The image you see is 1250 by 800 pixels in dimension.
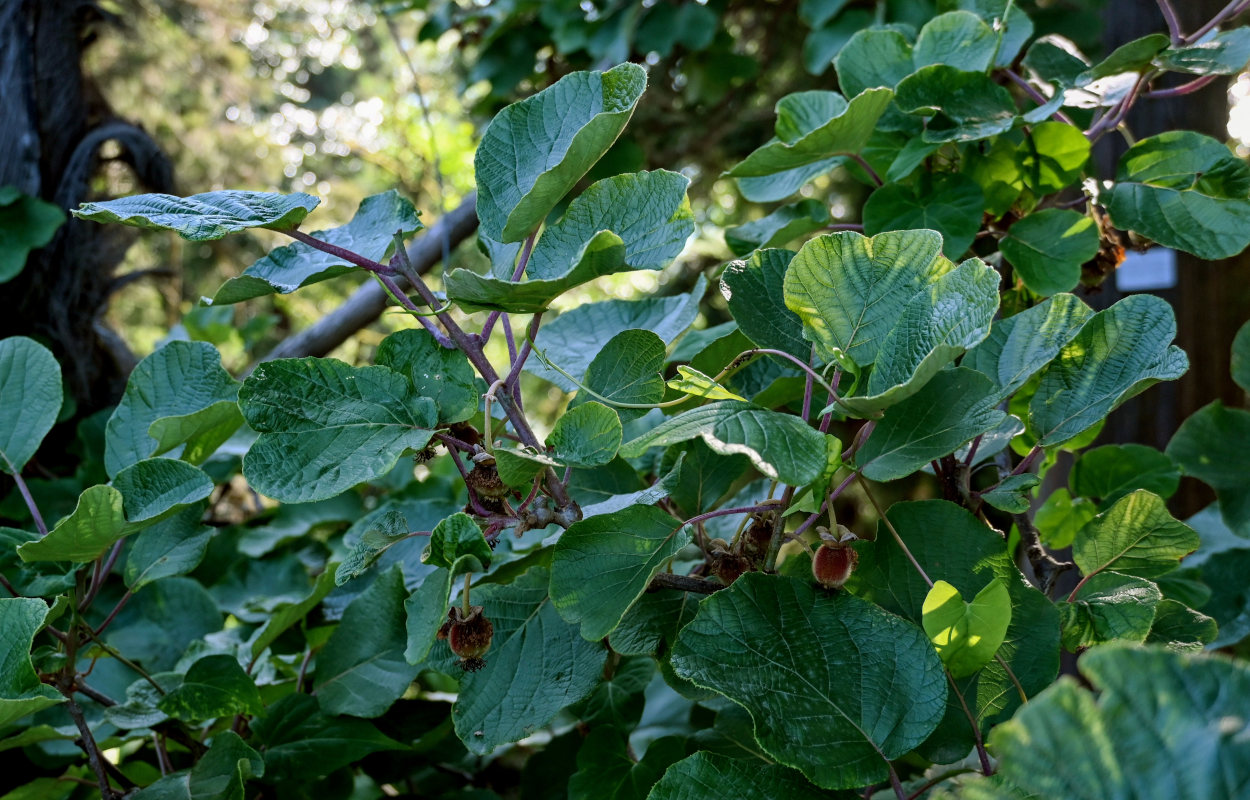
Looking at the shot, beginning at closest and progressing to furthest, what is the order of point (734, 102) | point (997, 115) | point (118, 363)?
point (997, 115)
point (118, 363)
point (734, 102)

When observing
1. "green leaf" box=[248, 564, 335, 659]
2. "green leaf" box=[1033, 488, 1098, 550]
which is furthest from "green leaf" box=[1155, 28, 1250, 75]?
"green leaf" box=[248, 564, 335, 659]

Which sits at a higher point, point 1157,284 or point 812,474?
point 812,474

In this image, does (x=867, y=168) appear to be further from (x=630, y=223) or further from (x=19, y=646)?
→ (x=19, y=646)

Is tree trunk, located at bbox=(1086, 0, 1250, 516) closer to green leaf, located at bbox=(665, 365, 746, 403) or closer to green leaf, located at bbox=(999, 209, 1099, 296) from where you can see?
green leaf, located at bbox=(999, 209, 1099, 296)

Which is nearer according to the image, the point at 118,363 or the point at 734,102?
the point at 118,363

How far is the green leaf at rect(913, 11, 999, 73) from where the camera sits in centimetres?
74

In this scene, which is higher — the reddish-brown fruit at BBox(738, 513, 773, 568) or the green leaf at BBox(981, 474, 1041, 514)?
the green leaf at BBox(981, 474, 1041, 514)

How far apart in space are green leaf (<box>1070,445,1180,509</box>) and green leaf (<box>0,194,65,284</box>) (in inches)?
56.1

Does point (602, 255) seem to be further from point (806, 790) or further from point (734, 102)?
point (734, 102)

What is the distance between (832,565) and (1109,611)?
0.18 metres

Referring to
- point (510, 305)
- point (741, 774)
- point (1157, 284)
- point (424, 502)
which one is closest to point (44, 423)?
point (424, 502)

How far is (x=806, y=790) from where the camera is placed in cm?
50

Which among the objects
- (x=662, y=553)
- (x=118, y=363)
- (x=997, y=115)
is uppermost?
(x=997, y=115)

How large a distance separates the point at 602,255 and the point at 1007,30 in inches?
23.2
